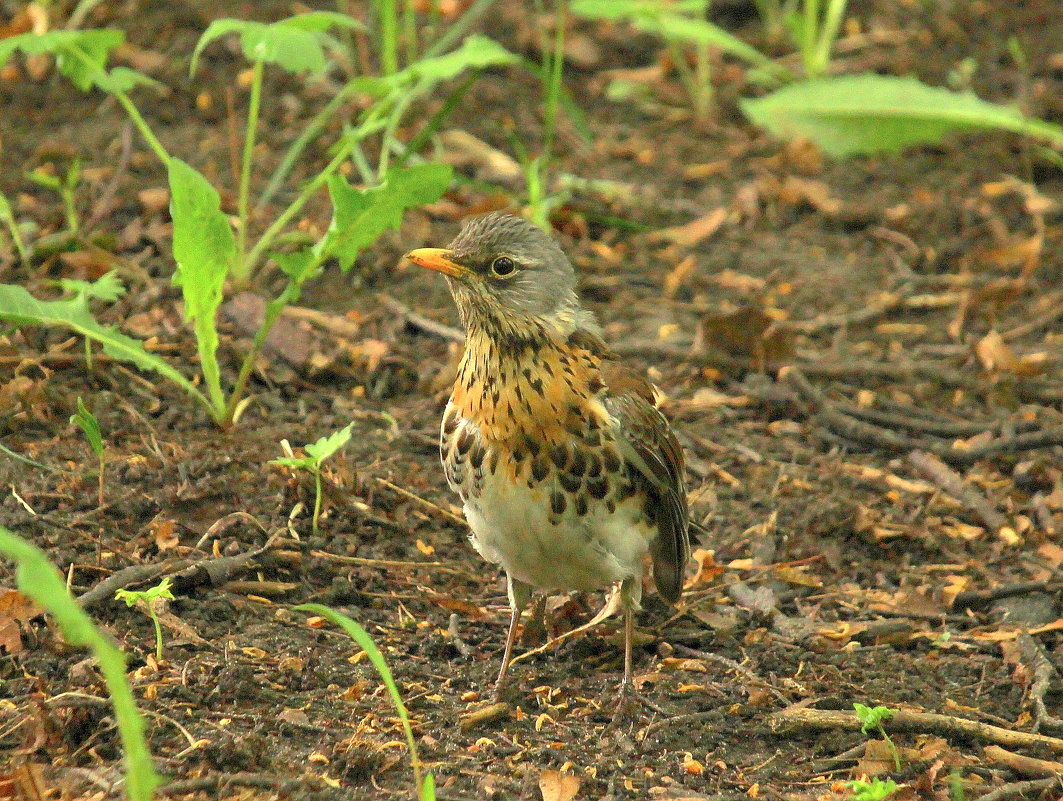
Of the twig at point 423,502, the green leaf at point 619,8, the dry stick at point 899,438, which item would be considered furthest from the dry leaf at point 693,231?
the twig at point 423,502

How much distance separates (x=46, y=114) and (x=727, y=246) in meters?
3.81

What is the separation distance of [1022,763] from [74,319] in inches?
136

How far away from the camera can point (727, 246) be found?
8.06 metres

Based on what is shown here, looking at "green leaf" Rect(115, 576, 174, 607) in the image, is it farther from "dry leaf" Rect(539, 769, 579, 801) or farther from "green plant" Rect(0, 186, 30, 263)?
"green plant" Rect(0, 186, 30, 263)

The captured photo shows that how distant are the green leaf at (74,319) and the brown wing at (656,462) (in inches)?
65.5

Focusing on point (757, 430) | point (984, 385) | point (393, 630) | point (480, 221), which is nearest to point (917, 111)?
point (984, 385)

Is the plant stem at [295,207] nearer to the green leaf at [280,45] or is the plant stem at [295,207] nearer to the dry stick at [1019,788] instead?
the green leaf at [280,45]

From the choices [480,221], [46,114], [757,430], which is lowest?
→ [757,430]

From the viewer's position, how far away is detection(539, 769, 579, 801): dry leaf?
13.0 feet

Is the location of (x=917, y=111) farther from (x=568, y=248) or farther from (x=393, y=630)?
(x=393, y=630)

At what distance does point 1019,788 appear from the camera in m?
4.15

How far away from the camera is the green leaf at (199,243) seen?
17.0 feet

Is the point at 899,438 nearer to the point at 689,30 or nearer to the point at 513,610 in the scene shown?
the point at 513,610

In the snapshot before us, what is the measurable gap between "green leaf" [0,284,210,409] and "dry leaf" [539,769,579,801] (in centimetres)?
212
